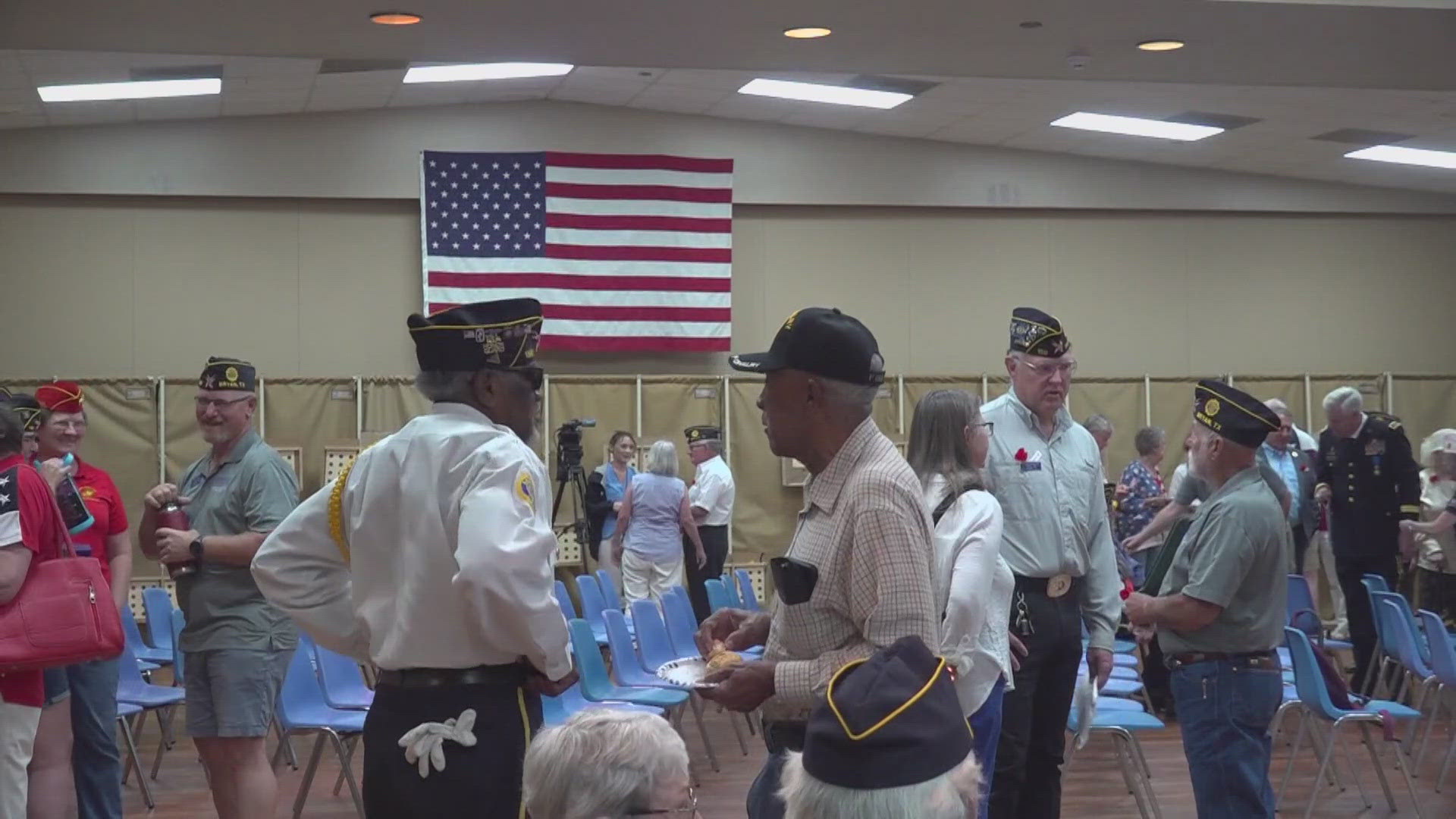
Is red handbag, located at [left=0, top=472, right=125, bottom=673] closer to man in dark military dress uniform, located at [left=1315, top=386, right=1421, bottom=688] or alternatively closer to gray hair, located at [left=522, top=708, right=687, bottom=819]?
gray hair, located at [left=522, top=708, right=687, bottom=819]

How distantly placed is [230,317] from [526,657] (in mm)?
11017

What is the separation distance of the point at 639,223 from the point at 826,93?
2.08 meters

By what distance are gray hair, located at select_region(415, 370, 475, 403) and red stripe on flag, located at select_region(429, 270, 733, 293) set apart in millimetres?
10326

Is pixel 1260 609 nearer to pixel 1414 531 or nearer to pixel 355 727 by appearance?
pixel 355 727

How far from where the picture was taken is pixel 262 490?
454 cm

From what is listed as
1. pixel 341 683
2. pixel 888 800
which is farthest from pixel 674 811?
pixel 341 683

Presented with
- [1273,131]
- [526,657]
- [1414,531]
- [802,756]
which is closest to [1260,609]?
[526,657]

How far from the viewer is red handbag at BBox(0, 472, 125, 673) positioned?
4.02m

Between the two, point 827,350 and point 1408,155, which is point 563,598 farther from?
point 1408,155

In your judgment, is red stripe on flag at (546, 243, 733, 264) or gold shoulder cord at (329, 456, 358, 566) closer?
gold shoulder cord at (329, 456, 358, 566)

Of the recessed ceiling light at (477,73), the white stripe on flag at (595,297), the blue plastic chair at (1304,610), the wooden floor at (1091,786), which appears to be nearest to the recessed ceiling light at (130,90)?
the recessed ceiling light at (477,73)

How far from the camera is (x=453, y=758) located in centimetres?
285

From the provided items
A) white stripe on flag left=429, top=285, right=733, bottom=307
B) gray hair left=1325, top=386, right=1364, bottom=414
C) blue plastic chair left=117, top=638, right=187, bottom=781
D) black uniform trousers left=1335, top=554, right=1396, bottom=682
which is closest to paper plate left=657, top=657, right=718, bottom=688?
blue plastic chair left=117, top=638, right=187, bottom=781

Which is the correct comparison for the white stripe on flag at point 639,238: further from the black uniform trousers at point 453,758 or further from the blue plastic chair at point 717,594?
the black uniform trousers at point 453,758
